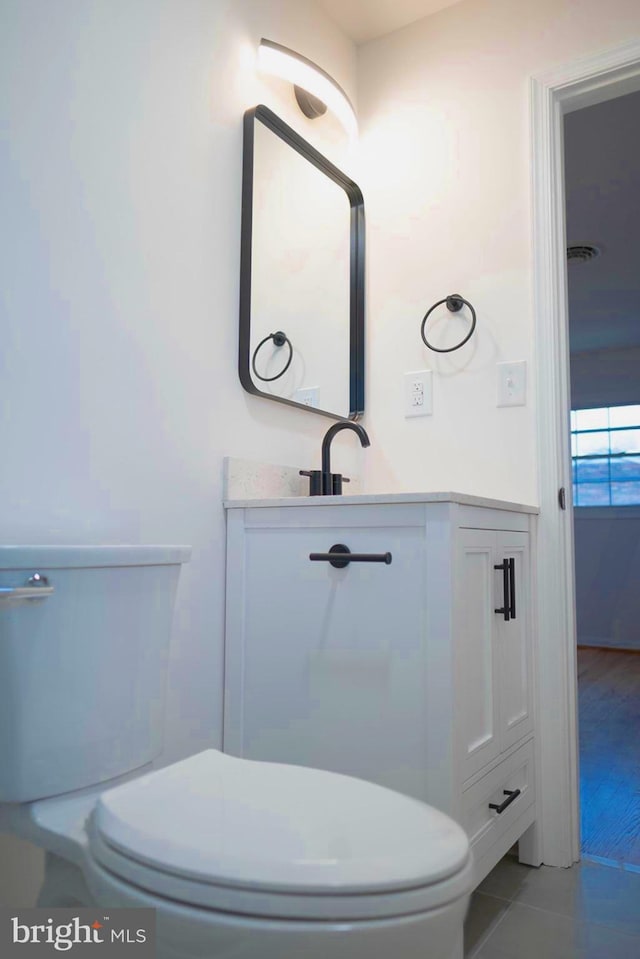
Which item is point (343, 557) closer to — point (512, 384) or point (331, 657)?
point (331, 657)

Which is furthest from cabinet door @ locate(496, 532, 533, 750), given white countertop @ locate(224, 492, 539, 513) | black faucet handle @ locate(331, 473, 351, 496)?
black faucet handle @ locate(331, 473, 351, 496)

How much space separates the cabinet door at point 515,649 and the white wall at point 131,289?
629 millimetres

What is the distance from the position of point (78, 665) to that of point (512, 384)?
4.31 feet

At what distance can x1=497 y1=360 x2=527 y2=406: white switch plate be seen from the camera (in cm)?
180

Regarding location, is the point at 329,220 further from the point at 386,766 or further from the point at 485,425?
the point at 386,766

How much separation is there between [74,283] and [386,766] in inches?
42.6

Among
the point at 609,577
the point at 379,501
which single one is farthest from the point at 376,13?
the point at 609,577

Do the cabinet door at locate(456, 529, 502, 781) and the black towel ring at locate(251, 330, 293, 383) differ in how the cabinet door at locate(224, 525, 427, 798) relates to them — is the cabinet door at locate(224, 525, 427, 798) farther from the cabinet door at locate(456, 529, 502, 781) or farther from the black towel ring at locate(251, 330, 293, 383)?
the black towel ring at locate(251, 330, 293, 383)

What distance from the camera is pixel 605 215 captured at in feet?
10.5

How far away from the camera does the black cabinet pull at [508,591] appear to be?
1.51 metres

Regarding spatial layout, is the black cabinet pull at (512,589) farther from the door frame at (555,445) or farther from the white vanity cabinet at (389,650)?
the door frame at (555,445)

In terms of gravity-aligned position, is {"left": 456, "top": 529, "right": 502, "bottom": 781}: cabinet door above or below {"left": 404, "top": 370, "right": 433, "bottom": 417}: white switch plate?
below

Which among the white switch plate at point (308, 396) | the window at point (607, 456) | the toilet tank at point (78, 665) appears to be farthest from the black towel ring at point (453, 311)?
the window at point (607, 456)

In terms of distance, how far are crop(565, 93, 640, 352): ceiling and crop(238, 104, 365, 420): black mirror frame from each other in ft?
3.18
